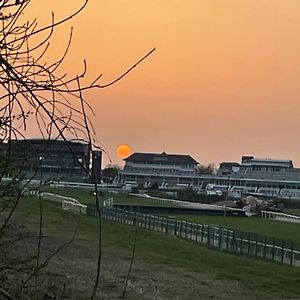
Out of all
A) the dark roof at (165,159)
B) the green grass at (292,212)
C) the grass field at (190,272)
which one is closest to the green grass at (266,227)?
the grass field at (190,272)

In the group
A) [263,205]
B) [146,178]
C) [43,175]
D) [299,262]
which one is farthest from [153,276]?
[146,178]

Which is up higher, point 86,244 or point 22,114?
point 22,114

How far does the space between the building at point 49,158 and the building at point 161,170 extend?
139607 millimetres

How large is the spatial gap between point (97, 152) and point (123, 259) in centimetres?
1813

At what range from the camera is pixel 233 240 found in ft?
101

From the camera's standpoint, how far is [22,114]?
272 cm

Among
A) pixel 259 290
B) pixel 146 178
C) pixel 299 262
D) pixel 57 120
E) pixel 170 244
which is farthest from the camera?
pixel 146 178

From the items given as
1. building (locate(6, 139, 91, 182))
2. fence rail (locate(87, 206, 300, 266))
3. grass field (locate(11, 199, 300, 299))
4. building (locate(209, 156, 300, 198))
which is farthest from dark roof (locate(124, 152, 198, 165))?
building (locate(6, 139, 91, 182))

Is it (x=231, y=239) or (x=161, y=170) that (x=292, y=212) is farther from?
(x=231, y=239)

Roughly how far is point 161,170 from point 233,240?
421ft

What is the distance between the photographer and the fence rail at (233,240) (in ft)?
87.5

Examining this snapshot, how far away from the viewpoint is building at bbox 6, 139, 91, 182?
8.36 feet

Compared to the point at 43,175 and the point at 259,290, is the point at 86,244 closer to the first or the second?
the point at 259,290

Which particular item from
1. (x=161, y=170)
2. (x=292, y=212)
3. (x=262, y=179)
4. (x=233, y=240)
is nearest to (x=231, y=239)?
(x=233, y=240)
